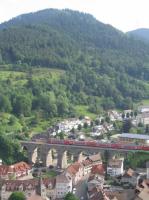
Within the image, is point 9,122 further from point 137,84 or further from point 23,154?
point 137,84

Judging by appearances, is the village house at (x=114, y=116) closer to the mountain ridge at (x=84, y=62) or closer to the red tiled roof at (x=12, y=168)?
the mountain ridge at (x=84, y=62)

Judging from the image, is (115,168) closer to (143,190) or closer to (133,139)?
(143,190)

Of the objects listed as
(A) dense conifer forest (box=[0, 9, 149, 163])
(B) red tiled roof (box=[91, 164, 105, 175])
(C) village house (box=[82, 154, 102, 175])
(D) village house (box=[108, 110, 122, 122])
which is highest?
(A) dense conifer forest (box=[0, 9, 149, 163])

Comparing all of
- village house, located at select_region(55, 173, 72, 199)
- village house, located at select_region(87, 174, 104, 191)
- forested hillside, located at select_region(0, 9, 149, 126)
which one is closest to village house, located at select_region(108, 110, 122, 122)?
forested hillside, located at select_region(0, 9, 149, 126)

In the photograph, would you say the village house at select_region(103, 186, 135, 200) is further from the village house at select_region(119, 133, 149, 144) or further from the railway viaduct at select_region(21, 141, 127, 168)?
the village house at select_region(119, 133, 149, 144)

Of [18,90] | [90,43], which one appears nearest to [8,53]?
[18,90]

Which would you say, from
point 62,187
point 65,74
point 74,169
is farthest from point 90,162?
point 65,74

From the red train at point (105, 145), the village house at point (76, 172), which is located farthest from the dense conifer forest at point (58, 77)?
the village house at point (76, 172)
